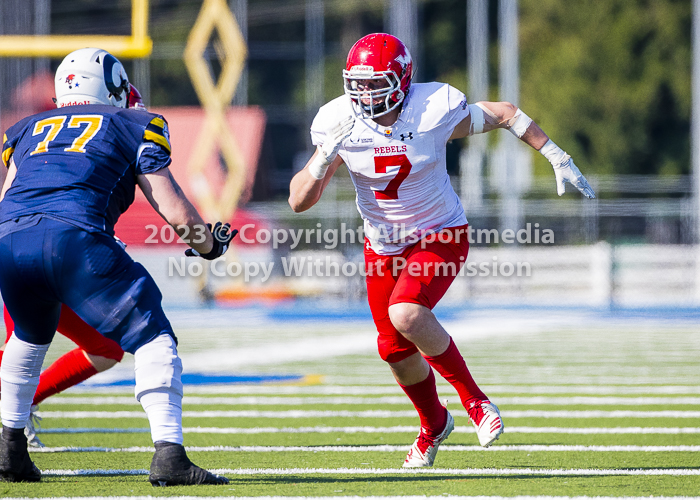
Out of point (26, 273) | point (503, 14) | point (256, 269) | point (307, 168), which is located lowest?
point (256, 269)

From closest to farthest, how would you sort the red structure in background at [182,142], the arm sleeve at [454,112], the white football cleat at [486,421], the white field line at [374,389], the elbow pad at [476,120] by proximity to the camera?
the white football cleat at [486,421]
the arm sleeve at [454,112]
the elbow pad at [476,120]
the white field line at [374,389]
the red structure in background at [182,142]

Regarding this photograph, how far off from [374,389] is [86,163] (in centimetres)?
414

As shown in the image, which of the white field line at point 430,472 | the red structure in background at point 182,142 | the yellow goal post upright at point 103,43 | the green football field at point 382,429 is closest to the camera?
the green football field at point 382,429

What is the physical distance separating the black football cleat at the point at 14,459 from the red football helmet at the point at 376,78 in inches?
74.8

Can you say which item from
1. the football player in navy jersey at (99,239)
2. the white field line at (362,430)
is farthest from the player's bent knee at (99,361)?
the football player in navy jersey at (99,239)

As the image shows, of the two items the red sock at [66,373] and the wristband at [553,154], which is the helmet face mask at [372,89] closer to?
the wristband at [553,154]

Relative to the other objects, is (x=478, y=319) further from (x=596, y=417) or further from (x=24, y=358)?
(x=24, y=358)

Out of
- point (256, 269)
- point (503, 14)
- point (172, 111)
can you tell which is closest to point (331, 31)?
point (172, 111)

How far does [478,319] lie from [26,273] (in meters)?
12.4

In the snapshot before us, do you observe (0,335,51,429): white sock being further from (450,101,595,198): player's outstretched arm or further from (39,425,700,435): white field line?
(450,101,595,198): player's outstretched arm

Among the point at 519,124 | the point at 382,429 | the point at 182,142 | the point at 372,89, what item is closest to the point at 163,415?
the point at 372,89

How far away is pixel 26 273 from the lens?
135 inches

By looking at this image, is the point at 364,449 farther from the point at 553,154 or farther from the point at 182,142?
the point at 182,142

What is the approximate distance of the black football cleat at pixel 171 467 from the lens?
344 cm
